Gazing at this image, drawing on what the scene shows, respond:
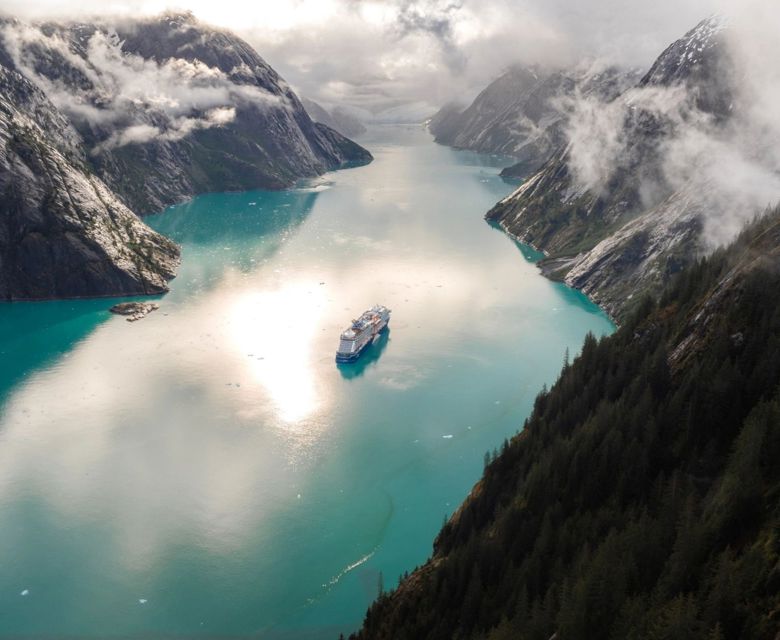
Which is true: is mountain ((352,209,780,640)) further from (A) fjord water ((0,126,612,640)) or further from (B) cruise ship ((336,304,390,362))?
(B) cruise ship ((336,304,390,362))

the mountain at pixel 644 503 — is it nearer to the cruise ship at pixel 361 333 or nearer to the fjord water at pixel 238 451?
the fjord water at pixel 238 451

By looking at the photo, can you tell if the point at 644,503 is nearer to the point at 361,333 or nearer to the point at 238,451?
the point at 238,451

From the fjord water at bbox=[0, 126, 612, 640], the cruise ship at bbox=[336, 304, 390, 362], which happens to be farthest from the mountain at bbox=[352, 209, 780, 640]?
the cruise ship at bbox=[336, 304, 390, 362]

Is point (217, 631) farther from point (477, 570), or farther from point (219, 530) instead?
point (477, 570)

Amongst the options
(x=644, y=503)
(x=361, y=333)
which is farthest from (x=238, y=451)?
(x=644, y=503)

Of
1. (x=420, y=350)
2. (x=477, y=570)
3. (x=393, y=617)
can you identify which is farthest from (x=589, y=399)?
(x=420, y=350)

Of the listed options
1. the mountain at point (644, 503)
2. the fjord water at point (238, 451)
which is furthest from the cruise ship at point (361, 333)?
the mountain at point (644, 503)
